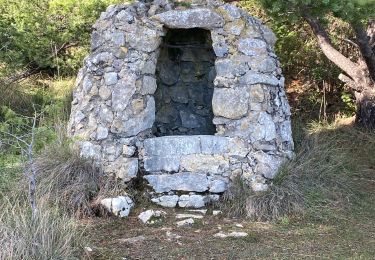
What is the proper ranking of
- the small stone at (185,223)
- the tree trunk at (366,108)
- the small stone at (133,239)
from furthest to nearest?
the tree trunk at (366,108) < the small stone at (185,223) < the small stone at (133,239)

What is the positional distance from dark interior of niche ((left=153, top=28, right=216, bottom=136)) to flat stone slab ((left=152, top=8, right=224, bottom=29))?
1.11 metres

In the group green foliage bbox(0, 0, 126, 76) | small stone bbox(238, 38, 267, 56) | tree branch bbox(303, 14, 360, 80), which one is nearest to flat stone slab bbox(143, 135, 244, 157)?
small stone bbox(238, 38, 267, 56)

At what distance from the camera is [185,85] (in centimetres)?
706

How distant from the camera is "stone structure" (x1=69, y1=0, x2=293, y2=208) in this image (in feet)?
17.6

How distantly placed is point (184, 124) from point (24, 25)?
125 inches

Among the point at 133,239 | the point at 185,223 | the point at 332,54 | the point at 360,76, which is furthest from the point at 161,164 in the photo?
the point at 360,76

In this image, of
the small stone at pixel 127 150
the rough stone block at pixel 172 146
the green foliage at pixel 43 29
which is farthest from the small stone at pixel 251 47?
the green foliage at pixel 43 29

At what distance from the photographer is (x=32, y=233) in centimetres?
361

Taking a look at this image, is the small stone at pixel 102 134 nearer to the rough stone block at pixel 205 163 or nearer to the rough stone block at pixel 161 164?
the rough stone block at pixel 161 164

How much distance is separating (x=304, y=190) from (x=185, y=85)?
2.48 m

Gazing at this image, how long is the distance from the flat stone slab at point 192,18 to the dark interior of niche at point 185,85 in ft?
3.65

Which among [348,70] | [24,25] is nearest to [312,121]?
[348,70]

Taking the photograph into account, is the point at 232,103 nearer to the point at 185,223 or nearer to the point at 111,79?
the point at 111,79

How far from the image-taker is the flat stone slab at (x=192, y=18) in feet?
18.3
